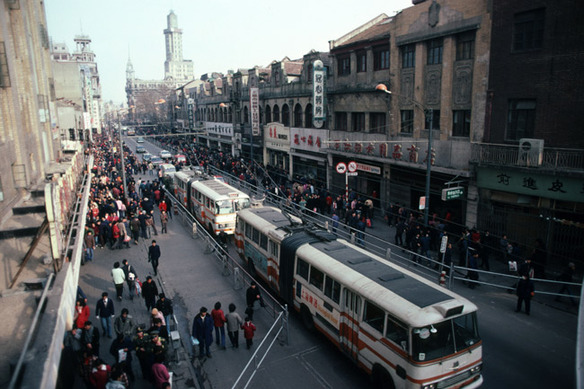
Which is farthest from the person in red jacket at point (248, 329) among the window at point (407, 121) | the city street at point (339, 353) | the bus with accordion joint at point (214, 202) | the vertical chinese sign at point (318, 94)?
the vertical chinese sign at point (318, 94)

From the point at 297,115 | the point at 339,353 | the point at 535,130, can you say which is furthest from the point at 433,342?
the point at 297,115

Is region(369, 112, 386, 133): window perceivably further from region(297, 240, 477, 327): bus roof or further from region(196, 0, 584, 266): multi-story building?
region(297, 240, 477, 327): bus roof

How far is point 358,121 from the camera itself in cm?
3033

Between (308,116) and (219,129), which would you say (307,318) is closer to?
(308,116)

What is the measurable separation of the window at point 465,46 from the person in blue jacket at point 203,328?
18353 millimetres

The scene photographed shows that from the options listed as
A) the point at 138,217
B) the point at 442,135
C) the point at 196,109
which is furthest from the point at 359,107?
the point at 196,109

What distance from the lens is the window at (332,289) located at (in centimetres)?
1102

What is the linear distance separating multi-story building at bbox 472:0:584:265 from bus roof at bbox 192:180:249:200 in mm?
12786

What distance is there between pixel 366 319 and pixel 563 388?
527cm

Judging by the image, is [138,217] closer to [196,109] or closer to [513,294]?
[513,294]

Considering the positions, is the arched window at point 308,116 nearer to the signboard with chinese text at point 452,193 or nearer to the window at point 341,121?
the window at point 341,121

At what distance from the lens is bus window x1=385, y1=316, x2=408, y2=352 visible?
8.75 metres

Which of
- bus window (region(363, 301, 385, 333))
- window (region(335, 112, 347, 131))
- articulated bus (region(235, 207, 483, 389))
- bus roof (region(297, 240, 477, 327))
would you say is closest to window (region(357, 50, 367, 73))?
window (region(335, 112, 347, 131))

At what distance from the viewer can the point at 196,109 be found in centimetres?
7681
